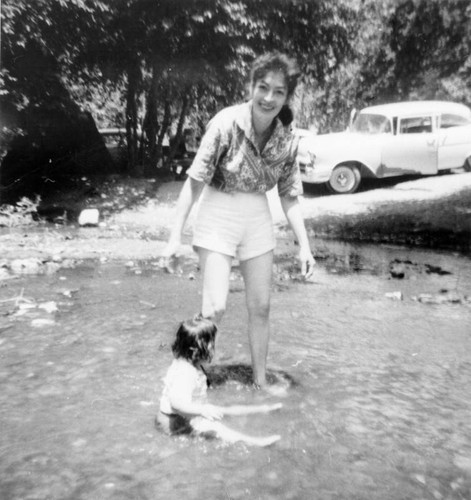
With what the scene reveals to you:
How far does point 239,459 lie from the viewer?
2.50 m

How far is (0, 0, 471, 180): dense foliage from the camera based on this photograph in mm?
8352

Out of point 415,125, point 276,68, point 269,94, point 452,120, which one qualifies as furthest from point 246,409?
point 452,120

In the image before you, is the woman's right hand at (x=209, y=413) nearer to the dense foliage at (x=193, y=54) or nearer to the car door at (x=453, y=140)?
the dense foliage at (x=193, y=54)

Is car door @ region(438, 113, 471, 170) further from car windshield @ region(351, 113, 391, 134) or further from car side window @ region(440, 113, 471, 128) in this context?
car windshield @ region(351, 113, 391, 134)

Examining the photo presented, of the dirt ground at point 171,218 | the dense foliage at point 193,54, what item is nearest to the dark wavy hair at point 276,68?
the dirt ground at point 171,218

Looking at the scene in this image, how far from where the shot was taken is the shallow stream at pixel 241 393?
236cm

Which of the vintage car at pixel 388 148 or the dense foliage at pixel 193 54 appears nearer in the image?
the dense foliage at pixel 193 54

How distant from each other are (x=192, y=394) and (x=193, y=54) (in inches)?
324

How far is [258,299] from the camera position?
9.93ft

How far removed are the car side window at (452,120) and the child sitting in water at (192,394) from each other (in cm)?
930

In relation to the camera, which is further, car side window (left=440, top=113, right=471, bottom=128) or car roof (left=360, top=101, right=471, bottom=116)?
car side window (left=440, top=113, right=471, bottom=128)

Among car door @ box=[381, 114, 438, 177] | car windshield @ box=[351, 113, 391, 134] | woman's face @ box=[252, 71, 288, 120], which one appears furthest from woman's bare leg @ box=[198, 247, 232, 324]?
car windshield @ box=[351, 113, 391, 134]

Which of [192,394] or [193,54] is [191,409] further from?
[193,54]

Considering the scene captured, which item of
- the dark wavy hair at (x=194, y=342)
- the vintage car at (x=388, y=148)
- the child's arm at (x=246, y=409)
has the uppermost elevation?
the vintage car at (x=388, y=148)
